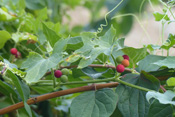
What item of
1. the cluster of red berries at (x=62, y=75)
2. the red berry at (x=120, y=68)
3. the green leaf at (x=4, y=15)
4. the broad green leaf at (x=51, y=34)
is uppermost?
the green leaf at (x=4, y=15)

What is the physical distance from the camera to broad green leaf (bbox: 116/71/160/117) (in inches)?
17.1

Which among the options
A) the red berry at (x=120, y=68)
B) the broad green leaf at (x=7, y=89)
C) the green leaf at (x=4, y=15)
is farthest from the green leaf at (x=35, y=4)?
the red berry at (x=120, y=68)

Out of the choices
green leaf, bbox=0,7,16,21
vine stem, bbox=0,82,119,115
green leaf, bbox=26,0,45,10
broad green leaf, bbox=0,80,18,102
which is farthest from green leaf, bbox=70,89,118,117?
green leaf, bbox=26,0,45,10

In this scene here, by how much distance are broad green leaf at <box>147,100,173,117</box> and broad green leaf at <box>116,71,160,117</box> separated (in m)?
0.05

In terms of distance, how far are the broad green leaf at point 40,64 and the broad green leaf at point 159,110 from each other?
0.14 metres

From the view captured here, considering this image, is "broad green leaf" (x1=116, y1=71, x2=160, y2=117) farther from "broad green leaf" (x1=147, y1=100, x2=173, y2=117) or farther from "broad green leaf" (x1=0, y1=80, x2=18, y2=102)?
"broad green leaf" (x1=0, y1=80, x2=18, y2=102)

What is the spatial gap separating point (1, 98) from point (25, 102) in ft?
0.95

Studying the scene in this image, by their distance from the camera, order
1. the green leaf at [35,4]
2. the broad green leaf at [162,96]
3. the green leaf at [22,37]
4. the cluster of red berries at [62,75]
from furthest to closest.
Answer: the green leaf at [35,4]
the green leaf at [22,37]
the cluster of red berries at [62,75]
the broad green leaf at [162,96]

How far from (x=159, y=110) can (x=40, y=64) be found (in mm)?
179

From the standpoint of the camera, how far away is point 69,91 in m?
0.46

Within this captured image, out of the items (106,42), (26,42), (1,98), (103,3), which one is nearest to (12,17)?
(26,42)

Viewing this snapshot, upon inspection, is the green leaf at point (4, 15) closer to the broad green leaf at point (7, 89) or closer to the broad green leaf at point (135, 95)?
the broad green leaf at point (7, 89)

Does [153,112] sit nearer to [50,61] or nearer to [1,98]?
[50,61]

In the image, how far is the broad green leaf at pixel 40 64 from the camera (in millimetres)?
391
